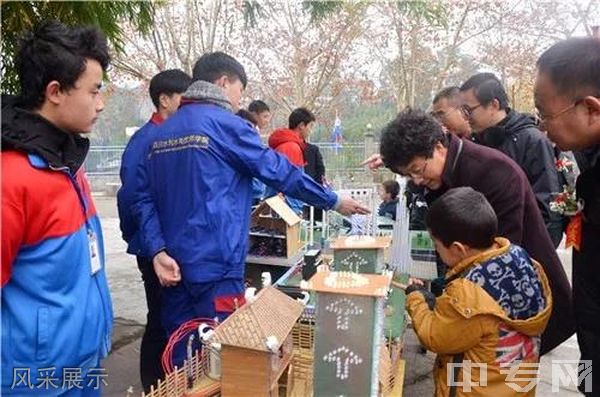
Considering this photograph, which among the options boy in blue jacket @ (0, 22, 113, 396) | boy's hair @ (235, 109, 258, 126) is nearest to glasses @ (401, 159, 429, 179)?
boy in blue jacket @ (0, 22, 113, 396)

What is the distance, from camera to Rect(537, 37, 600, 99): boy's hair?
1225 millimetres

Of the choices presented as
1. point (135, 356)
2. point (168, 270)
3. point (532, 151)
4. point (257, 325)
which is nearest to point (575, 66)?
point (257, 325)

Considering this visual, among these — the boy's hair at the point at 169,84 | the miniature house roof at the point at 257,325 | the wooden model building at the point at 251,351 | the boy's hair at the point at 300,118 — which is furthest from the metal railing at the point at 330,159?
the wooden model building at the point at 251,351

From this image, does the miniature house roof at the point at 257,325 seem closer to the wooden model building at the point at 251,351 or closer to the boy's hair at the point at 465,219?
the wooden model building at the point at 251,351

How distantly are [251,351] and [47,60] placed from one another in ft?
3.13

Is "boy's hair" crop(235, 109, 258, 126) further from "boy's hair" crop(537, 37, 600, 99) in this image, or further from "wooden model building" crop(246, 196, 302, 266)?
"boy's hair" crop(537, 37, 600, 99)

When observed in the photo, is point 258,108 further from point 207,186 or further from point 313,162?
point 207,186

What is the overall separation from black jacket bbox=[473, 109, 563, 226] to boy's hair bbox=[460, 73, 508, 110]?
143 millimetres

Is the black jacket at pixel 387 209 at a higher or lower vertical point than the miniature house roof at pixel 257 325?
higher

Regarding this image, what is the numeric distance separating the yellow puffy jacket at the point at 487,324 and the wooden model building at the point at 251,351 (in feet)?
1.53

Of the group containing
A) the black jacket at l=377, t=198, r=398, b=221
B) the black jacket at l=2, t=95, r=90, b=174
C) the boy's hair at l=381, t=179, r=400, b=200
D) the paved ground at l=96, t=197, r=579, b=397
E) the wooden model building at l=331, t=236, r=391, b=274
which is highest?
the black jacket at l=2, t=95, r=90, b=174

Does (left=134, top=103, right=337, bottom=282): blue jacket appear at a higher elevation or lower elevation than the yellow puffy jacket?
higher

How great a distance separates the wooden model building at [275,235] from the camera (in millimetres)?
3176

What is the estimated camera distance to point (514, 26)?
10633mm
